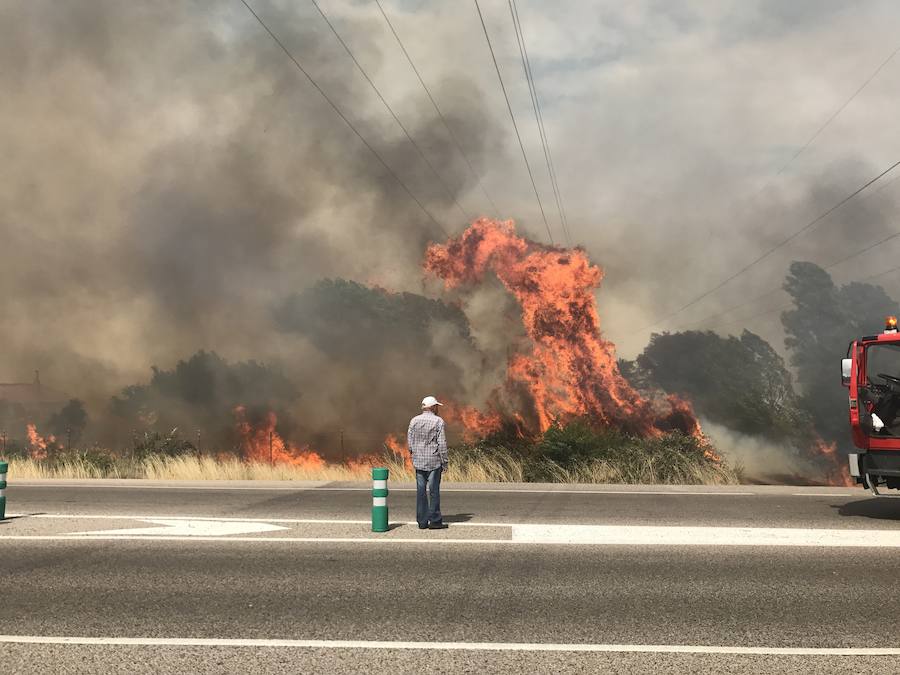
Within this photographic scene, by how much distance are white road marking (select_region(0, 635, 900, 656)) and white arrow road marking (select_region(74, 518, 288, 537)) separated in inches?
187

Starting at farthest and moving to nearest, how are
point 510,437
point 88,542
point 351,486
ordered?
point 510,437, point 351,486, point 88,542

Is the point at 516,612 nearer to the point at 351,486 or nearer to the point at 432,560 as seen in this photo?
the point at 432,560

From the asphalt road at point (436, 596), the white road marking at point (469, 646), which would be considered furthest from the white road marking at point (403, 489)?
the white road marking at point (469, 646)

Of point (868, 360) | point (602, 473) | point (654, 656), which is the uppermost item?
point (868, 360)

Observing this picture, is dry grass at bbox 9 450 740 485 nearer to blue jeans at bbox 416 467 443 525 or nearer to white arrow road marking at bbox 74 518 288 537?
white arrow road marking at bbox 74 518 288 537

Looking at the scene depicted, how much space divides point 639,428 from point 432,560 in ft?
189

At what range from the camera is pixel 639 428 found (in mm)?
64250

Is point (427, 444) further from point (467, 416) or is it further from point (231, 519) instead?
point (467, 416)

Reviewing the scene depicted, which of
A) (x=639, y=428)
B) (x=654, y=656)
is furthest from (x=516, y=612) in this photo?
(x=639, y=428)

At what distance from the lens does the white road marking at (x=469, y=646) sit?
546 centimetres

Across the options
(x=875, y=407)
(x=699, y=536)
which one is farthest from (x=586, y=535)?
(x=875, y=407)

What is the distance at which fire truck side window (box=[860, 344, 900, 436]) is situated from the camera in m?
11.7

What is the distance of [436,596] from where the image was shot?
7020mm

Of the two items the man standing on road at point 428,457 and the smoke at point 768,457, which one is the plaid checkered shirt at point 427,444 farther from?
the smoke at point 768,457
